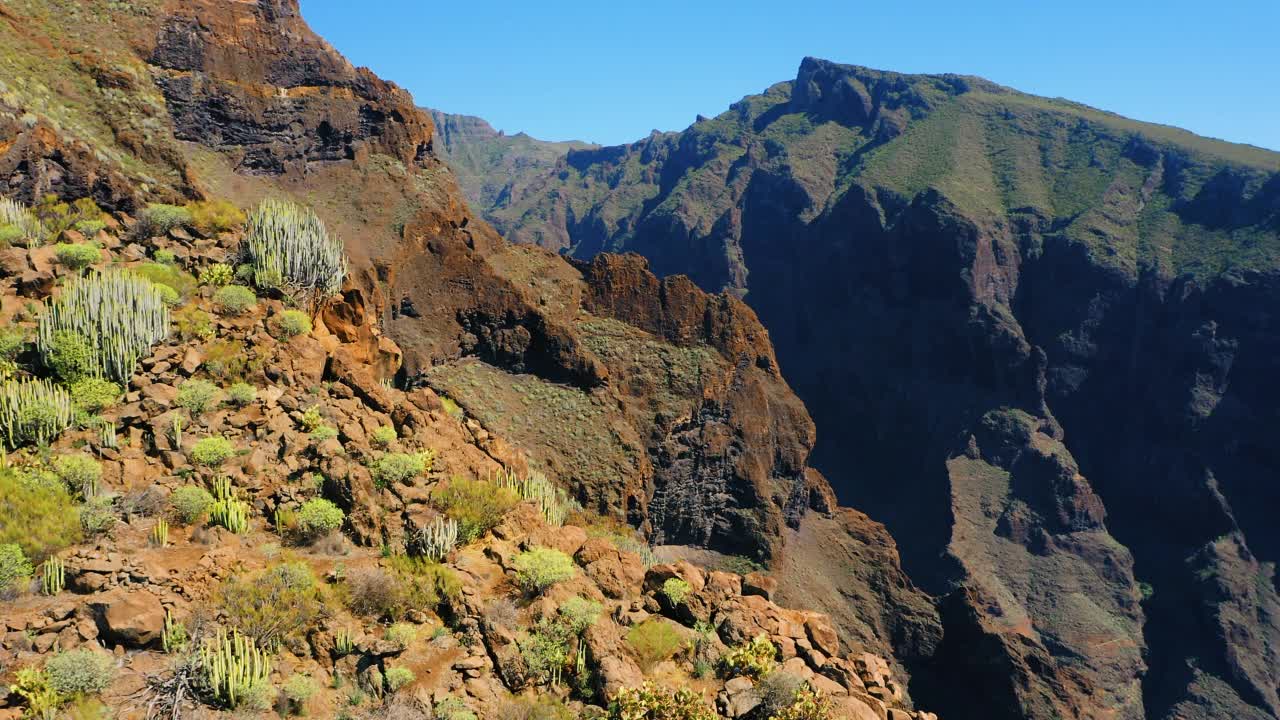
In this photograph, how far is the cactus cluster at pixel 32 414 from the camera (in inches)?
463

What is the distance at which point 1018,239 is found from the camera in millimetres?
83312

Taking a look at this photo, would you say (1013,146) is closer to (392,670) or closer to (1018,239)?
(1018,239)

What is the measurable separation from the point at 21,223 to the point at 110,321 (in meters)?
5.28

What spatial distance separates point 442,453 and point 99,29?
34420mm

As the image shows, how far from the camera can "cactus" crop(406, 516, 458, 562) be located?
11.7 m

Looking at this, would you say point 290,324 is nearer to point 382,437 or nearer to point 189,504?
point 382,437

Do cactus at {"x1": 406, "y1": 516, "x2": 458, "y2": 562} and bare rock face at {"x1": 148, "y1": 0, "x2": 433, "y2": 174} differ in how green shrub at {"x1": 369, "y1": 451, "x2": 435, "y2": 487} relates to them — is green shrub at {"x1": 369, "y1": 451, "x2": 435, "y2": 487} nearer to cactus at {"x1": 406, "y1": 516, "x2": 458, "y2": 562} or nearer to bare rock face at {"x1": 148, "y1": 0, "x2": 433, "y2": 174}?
cactus at {"x1": 406, "y1": 516, "x2": 458, "y2": 562}

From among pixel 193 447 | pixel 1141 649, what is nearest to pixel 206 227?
pixel 193 447

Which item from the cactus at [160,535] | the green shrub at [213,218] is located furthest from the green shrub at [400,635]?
the green shrub at [213,218]

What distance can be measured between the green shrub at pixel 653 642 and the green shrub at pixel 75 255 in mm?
12677

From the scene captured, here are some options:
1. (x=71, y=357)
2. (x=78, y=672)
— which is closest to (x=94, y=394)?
(x=71, y=357)

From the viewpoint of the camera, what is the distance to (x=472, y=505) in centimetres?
1265

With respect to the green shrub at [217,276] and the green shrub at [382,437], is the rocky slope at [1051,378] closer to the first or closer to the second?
the green shrub at [382,437]

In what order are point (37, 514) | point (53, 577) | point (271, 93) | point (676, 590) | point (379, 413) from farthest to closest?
point (271, 93) < point (379, 413) < point (676, 590) < point (37, 514) < point (53, 577)
